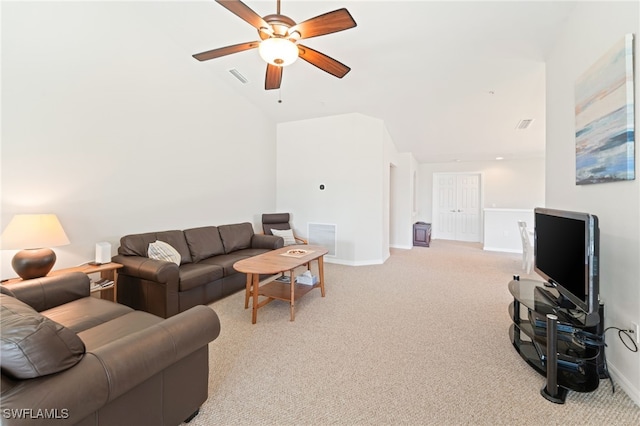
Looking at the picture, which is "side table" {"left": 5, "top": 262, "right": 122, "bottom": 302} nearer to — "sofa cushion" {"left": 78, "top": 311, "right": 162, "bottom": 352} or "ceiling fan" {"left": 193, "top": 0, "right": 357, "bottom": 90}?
"sofa cushion" {"left": 78, "top": 311, "right": 162, "bottom": 352}

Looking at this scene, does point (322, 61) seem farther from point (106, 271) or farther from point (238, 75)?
point (106, 271)

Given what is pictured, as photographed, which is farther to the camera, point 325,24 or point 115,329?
point 325,24

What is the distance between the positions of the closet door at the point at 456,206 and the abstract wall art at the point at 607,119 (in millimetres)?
5941

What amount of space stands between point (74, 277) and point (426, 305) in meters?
3.62

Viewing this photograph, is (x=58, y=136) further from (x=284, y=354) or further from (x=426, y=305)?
(x=426, y=305)

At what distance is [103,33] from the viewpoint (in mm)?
3102

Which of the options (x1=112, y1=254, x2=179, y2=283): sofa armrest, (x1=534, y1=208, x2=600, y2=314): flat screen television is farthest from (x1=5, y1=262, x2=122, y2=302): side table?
(x1=534, y1=208, x2=600, y2=314): flat screen television

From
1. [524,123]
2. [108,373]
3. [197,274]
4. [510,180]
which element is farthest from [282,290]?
[510,180]

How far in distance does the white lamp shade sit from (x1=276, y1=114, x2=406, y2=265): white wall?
388cm

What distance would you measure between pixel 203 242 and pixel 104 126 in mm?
1839

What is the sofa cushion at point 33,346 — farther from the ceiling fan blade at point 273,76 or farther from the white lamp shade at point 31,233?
the ceiling fan blade at point 273,76

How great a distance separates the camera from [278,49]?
2055 millimetres

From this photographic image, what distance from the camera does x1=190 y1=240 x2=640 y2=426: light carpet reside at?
5.43ft

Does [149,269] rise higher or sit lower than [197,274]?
higher
